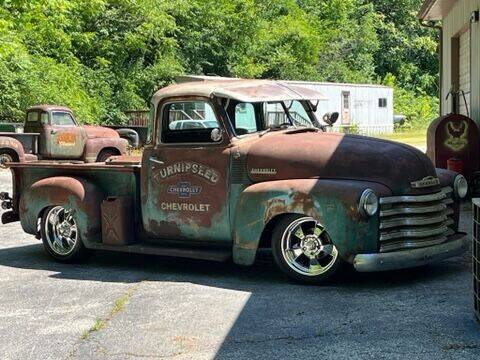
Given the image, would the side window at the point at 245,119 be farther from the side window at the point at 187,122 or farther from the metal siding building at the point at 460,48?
the metal siding building at the point at 460,48

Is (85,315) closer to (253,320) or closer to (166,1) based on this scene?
(253,320)

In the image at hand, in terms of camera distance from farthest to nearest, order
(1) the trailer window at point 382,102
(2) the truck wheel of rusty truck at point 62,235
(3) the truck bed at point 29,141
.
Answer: (1) the trailer window at point 382,102, (3) the truck bed at point 29,141, (2) the truck wheel of rusty truck at point 62,235

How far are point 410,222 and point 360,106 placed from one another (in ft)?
102

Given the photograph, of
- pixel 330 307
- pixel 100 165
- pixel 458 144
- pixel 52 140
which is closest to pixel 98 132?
pixel 52 140

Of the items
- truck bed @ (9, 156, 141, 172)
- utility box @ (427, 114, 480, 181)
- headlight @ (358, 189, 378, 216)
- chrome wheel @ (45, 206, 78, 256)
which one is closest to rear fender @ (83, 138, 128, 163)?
utility box @ (427, 114, 480, 181)

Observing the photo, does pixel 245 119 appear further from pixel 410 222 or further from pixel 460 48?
pixel 460 48

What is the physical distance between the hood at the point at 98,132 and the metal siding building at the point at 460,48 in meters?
9.97

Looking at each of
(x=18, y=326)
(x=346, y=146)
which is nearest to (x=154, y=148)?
(x=346, y=146)

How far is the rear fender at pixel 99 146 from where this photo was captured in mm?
21188

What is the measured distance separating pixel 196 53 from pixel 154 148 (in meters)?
30.6

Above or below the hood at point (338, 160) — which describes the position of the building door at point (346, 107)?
above

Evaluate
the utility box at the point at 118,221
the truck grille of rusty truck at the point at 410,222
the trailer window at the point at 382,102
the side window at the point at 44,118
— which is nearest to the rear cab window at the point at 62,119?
the side window at the point at 44,118

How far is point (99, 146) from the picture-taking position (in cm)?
2147

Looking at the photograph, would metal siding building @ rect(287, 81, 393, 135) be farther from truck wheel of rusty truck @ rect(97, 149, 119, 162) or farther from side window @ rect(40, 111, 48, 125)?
side window @ rect(40, 111, 48, 125)
